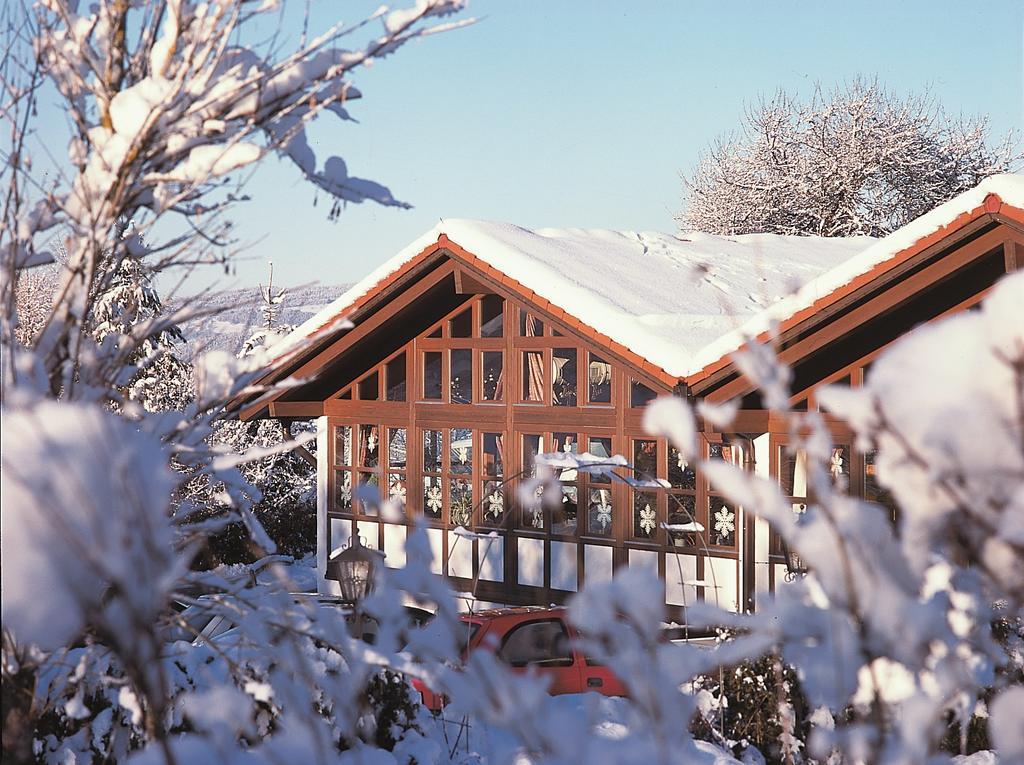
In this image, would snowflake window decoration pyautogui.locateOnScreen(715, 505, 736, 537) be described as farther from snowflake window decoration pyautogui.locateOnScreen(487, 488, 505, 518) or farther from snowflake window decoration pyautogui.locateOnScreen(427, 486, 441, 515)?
snowflake window decoration pyautogui.locateOnScreen(427, 486, 441, 515)

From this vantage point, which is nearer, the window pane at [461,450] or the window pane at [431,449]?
the window pane at [461,450]

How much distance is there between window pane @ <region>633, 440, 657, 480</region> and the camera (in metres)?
12.3

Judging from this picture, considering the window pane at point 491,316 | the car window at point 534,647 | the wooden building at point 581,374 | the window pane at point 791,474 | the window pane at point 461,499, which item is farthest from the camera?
the window pane at point 461,499

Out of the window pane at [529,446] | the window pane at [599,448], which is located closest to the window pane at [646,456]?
the window pane at [599,448]

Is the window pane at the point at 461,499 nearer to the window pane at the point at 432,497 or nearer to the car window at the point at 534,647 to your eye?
the window pane at the point at 432,497

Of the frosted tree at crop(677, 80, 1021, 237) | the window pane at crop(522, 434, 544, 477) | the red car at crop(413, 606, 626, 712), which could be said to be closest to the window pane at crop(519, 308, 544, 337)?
the window pane at crop(522, 434, 544, 477)

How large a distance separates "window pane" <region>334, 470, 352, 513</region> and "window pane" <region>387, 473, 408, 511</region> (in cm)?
75

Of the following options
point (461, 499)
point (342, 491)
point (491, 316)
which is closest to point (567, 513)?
point (461, 499)

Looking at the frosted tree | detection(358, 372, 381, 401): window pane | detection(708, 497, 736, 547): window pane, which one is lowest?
detection(708, 497, 736, 547): window pane

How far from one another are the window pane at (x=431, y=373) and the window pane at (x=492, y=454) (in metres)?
1.12

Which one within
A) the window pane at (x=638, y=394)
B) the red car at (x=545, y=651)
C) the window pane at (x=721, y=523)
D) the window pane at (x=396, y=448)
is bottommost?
the red car at (x=545, y=651)

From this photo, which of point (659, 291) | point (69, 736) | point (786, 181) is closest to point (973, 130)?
point (786, 181)

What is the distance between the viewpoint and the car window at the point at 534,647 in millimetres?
8945

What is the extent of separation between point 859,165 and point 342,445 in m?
22.6
